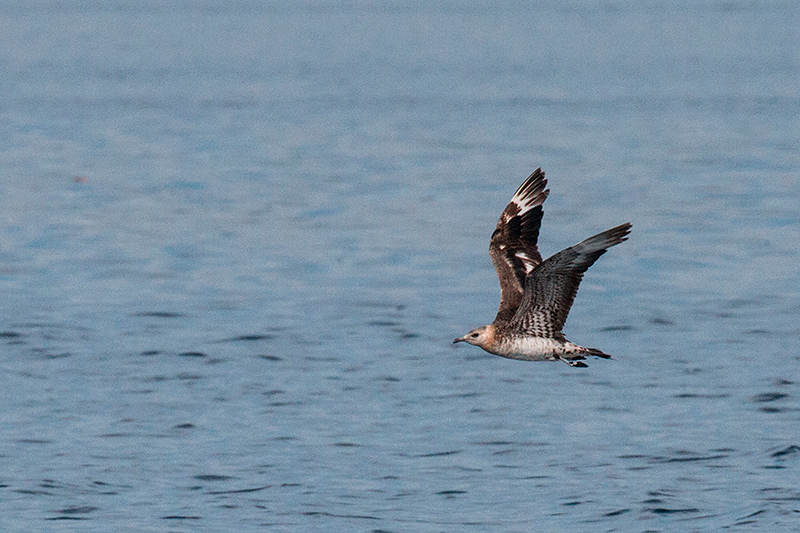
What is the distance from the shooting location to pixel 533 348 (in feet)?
39.4

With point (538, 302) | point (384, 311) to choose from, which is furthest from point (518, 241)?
point (384, 311)

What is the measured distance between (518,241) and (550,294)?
58.5 inches

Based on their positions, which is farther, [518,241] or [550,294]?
[518,241]

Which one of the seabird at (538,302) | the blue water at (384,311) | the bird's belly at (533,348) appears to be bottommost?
the blue water at (384,311)

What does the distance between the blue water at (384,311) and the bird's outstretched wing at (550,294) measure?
273 centimetres

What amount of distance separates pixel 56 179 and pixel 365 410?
22.8m

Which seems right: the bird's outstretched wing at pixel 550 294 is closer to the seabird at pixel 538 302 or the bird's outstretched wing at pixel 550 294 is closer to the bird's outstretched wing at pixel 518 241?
the seabird at pixel 538 302

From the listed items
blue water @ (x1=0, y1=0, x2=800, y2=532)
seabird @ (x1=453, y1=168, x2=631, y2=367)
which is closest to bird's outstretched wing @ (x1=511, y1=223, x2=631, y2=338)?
seabird @ (x1=453, y1=168, x2=631, y2=367)

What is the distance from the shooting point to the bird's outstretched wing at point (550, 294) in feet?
37.6

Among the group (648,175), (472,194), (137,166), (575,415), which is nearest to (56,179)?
(137,166)

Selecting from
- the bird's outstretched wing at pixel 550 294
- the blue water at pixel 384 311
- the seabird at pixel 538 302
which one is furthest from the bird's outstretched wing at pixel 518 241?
the blue water at pixel 384 311

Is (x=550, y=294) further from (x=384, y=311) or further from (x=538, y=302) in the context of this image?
(x=384, y=311)

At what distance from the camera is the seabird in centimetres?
1132

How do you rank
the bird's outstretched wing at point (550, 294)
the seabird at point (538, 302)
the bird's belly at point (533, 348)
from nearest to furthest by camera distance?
the seabird at point (538, 302) < the bird's outstretched wing at point (550, 294) < the bird's belly at point (533, 348)
